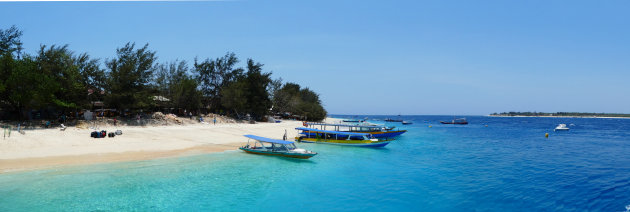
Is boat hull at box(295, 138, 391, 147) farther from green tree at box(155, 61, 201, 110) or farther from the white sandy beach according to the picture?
green tree at box(155, 61, 201, 110)

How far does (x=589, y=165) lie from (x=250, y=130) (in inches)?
1486

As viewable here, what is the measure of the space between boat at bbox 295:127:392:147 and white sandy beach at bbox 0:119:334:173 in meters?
8.46

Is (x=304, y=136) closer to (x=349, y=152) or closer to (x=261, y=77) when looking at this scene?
(x=349, y=152)

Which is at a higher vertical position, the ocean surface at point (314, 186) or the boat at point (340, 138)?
the boat at point (340, 138)

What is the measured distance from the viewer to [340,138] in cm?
3669

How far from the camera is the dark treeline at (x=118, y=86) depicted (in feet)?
103

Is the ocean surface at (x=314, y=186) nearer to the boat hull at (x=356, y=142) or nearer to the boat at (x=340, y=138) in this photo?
the boat hull at (x=356, y=142)

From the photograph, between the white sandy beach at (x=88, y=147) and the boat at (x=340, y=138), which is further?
the boat at (x=340, y=138)

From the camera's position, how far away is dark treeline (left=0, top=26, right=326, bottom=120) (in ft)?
103

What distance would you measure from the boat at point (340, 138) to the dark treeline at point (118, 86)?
22538 millimetres

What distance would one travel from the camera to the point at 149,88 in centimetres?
4378

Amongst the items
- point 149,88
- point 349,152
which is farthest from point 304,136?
point 149,88

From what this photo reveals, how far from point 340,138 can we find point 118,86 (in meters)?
29.4

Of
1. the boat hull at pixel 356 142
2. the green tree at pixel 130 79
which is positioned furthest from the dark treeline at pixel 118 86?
the boat hull at pixel 356 142
